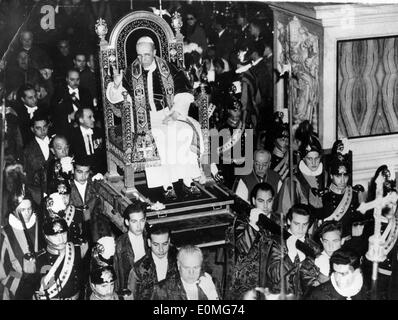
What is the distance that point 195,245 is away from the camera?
7.40 metres

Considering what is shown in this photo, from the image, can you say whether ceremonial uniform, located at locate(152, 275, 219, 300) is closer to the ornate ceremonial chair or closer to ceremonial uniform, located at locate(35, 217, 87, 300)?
ceremonial uniform, located at locate(35, 217, 87, 300)

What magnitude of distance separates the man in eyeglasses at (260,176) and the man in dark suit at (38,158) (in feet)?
5.23

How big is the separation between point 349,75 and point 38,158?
8.90ft

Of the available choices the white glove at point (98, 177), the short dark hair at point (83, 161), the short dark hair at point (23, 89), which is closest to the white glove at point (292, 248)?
the short dark hair at point (83, 161)

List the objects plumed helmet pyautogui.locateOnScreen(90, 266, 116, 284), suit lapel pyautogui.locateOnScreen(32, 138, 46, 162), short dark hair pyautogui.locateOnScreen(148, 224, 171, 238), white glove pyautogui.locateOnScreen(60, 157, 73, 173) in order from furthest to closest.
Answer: suit lapel pyautogui.locateOnScreen(32, 138, 46, 162), white glove pyautogui.locateOnScreen(60, 157, 73, 173), short dark hair pyautogui.locateOnScreen(148, 224, 171, 238), plumed helmet pyautogui.locateOnScreen(90, 266, 116, 284)

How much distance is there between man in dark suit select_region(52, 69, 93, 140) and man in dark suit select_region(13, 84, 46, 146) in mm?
158

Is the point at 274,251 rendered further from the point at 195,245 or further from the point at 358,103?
the point at 358,103

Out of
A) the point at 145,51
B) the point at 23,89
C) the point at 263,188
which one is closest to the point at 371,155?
the point at 263,188

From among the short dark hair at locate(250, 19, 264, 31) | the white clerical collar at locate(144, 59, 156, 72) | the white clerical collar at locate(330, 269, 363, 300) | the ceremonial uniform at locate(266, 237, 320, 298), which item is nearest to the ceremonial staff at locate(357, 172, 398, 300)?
the white clerical collar at locate(330, 269, 363, 300)

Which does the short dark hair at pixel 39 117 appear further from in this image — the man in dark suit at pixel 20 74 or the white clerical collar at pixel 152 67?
the white clerical collar at pixel 152 67

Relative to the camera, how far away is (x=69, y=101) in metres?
8.43

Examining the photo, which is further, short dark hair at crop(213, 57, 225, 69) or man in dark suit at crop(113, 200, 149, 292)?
short dark hair at crop(213, 57, 225, 69)

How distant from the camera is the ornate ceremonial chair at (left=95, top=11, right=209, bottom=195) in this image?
816cm
